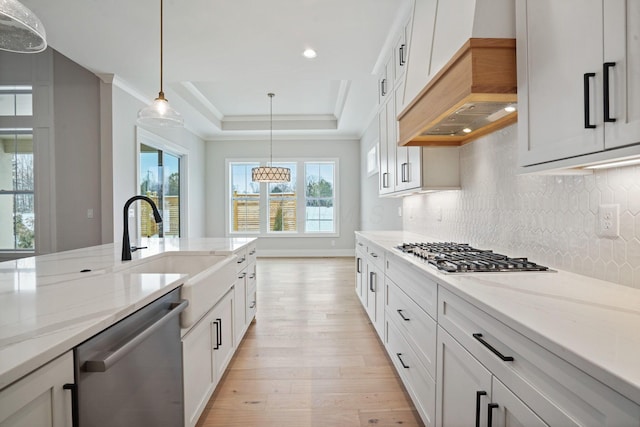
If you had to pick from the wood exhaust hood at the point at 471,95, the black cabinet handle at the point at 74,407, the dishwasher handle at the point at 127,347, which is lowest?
the black cabinet handle at the point at 74,407

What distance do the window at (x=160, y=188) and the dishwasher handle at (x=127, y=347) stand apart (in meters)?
4.16

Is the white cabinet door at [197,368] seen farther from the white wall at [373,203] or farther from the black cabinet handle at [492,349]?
the white wall at [373,203]

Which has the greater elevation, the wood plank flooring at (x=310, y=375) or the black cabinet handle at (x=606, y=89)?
the black cabinet handle at (x=606, y=89)

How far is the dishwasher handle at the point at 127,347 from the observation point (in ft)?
2.58

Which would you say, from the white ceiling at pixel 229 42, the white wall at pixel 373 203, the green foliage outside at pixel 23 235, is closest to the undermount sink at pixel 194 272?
the white ceiling at pixel 229 42

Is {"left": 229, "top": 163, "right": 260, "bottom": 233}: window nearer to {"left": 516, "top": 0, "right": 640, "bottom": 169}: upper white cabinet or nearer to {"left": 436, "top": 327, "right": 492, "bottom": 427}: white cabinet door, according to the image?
{"left": 436, "top": 327, "right": 492, "bottom": 427}: white cabinet door

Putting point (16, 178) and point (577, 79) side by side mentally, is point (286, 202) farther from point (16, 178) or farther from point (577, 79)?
point (577, 79)

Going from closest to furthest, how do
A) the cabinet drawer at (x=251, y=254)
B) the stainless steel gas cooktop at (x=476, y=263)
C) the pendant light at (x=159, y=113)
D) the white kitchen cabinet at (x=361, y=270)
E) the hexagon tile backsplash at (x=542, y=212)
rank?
1. the hexagon tile backsplash at (x=542, y=212)
2. the stainless steel gas cooktop at (x=476, y=263)
3. the pendant light at (x=159, y=113)
4. the cabinet drawer at (x=251, y=254)
5. the white kitchen cabinet at (x=361, y=270)

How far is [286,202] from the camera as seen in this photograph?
737cm

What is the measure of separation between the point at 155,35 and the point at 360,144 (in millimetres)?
4871

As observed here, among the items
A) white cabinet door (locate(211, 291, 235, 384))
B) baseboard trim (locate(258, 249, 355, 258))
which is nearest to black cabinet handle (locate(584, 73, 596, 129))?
white cabinet door (locate(211, 291, 235, 384))

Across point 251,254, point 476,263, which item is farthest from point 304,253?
point 476,263

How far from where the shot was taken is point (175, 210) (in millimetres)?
6258

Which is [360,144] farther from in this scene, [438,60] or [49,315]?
[49,315]
